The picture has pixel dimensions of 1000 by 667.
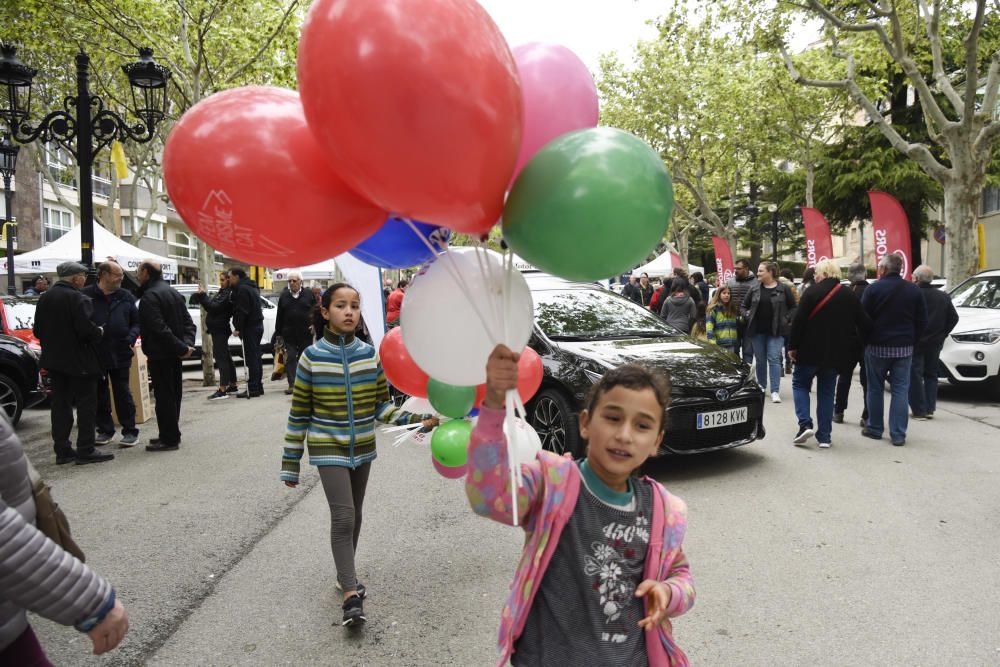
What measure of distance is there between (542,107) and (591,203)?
1.84ft

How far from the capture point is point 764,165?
2905 centimetres

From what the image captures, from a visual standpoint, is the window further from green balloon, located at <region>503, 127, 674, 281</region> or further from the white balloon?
green balloon, located at <region>503, 127, 674, 281</region>

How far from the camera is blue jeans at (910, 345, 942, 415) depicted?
8.16 metres

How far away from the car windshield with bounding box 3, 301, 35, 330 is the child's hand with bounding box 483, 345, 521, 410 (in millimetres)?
11110

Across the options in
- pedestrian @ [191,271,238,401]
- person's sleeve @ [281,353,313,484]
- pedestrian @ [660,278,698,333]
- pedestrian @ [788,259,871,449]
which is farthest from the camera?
pedestrian @ [660,278,698,333]

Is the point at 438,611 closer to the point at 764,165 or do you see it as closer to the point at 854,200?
the point at 854,200

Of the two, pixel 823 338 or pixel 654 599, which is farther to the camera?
pixel 823 338

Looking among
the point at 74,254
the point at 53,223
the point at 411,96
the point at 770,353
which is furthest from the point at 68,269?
the point at 53,223

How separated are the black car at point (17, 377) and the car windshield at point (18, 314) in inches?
89.4

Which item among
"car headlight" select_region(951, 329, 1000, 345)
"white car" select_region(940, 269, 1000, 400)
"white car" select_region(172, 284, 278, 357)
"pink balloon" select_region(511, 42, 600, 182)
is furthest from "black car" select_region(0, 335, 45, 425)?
"car headlight" select_region(951, 329, 1000, 345)

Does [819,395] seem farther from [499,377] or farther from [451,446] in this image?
[499,377]

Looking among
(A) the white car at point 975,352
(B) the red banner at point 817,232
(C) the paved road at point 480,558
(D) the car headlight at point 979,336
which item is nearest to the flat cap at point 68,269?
(C) the paved road at point 480,558

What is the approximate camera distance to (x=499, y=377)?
1.71 m

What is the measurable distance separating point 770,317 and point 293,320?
691 cm
